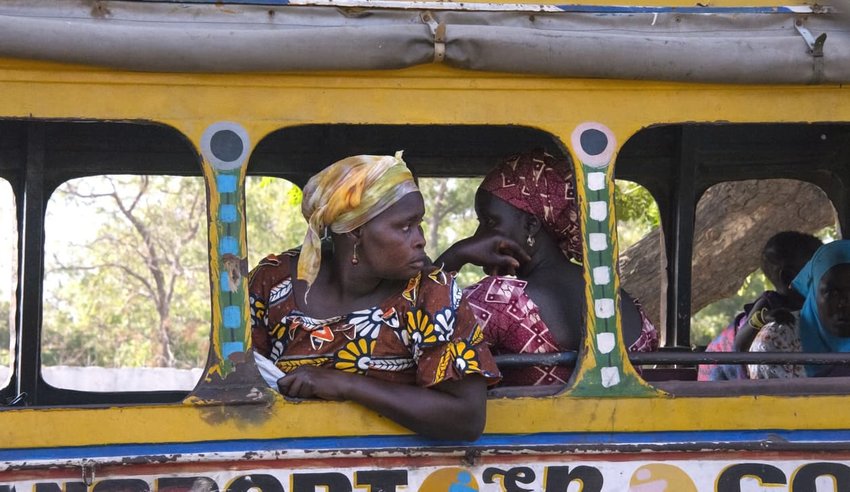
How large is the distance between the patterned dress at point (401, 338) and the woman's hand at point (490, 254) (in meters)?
0.37

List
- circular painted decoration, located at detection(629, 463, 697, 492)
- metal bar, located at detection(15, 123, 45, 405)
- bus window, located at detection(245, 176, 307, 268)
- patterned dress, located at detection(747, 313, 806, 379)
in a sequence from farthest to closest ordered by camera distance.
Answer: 1. bus window, located at detection(245, 176, 307, 268)
2. patterned dress, located at detection(747, 313, 806, 379)
3. metal bar, located at detection(15, 123, 45, 405)
4. circular painted decoration, located at detection(629, 463, 697, 492)

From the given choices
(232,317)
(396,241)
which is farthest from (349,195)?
(232,317)

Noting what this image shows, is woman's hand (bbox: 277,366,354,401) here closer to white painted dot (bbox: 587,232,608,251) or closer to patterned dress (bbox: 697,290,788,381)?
white painted dot (bbox: 587,232,608,251)

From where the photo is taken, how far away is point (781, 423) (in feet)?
11.0

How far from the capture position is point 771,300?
5.01 meters

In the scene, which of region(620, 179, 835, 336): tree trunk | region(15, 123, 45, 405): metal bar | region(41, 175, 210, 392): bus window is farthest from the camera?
region(41, 175, 210, 392): bus window

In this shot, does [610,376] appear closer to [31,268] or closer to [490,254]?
[490,254]

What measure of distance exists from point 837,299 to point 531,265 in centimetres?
134

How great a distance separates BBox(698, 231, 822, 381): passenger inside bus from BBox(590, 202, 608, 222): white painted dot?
5.98 ft

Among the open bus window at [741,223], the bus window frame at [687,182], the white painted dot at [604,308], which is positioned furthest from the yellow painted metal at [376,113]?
the open bus window at [741,223]

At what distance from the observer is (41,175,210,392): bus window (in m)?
15.1

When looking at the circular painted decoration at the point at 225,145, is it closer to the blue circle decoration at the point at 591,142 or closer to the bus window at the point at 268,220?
the blue circle decoration at the point at 591,142

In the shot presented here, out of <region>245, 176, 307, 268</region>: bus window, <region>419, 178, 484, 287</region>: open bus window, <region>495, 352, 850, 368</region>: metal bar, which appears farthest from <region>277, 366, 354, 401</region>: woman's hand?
<region>245, 176, 307, 268</region>: bus window

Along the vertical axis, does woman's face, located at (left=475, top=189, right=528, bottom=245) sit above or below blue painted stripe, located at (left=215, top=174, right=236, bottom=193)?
below
